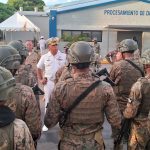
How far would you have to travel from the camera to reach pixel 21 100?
357 cm

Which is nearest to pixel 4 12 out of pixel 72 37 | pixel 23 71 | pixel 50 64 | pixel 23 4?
pixel 23 4

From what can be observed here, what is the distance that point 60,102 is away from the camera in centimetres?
382

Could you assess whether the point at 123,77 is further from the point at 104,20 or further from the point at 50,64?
the point at 104,20

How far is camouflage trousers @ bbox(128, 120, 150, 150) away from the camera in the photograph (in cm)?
475

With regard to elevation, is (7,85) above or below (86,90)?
above

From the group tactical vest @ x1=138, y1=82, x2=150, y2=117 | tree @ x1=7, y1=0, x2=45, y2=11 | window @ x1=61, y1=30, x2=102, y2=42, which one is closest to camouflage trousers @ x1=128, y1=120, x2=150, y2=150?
tactical vest @ x1=138, y1=82, x2=150, y2=117

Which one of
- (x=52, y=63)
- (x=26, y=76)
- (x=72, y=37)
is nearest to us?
(x=26, y=76)

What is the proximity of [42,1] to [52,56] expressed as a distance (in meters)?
66.1

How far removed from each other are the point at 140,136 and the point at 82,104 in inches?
53.8

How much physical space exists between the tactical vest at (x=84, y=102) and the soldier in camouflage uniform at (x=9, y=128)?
3.81 ft

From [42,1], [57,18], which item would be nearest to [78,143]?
[57,18]

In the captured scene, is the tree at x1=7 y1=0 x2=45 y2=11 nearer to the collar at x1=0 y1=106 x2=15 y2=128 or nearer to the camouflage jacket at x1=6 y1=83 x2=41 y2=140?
the camouflage jacket at x1=6 y1=83 x2=41 y2=140

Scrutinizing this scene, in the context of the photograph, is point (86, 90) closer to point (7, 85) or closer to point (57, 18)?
point (7, 85)

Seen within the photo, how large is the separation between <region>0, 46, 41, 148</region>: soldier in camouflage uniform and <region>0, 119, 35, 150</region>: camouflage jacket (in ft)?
2.89
